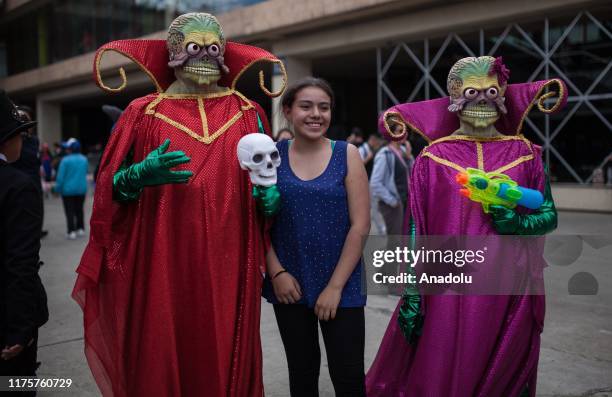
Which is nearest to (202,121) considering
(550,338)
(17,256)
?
(17,256)

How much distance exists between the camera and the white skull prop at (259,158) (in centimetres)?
238

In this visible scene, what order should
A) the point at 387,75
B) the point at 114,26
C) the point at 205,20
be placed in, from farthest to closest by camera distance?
the point at 114,26 → the point at 387,75 → the point at 205,20

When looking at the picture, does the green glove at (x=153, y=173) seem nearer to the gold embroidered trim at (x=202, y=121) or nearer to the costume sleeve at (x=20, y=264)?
the gold embroidered trim at (x=202, y=121)

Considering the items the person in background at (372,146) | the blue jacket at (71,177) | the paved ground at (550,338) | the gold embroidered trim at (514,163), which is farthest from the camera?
the blue jacket at (71,177)

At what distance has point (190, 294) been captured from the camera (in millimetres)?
2570

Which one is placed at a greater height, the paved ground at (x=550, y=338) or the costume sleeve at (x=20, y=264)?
the costume sleeve at (x=20, y=264)

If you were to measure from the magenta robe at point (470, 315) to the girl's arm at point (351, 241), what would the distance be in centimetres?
47

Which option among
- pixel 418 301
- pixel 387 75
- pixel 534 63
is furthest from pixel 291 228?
pixel 387 75

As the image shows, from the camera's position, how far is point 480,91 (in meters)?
2.88

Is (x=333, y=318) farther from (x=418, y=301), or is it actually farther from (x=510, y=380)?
(x=510, y=380)

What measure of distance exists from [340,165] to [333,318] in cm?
64

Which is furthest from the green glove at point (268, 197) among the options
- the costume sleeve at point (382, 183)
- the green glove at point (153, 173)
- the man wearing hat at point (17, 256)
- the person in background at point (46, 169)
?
the person in background at point (46, 169)

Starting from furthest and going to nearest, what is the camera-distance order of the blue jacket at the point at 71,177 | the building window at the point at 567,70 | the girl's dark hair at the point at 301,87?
the building window at the point at 567,70 → the blue jacket at the point at 71,177 → the girl's dark hair at the point at 301,87

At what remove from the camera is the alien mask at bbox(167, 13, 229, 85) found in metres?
2.67
